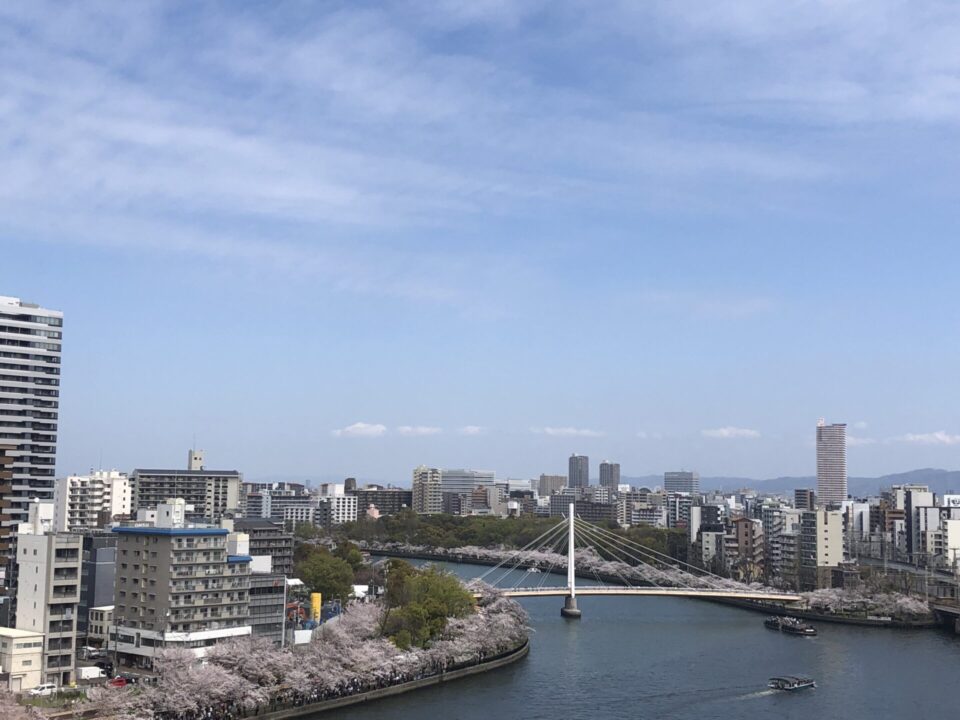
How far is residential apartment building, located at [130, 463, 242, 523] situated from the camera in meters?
32.2

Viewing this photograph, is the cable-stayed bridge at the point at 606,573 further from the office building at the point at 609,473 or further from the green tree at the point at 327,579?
the office building at the point at 609,473

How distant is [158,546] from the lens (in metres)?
12.8

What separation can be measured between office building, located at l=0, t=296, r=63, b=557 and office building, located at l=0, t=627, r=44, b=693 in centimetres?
1003

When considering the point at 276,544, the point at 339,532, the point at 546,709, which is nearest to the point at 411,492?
the point at 339,532

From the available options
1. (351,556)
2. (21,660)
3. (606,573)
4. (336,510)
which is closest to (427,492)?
(336,510)

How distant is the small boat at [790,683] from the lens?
44.7ft

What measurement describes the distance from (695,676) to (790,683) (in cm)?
132

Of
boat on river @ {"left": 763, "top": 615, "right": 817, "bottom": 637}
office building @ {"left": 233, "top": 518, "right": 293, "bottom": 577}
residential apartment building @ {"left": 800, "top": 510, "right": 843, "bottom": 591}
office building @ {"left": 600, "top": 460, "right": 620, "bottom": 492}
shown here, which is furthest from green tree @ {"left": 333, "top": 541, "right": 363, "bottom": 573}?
office building @ {"left": 600, "top": 460, "right": 620, "bottom": 492}

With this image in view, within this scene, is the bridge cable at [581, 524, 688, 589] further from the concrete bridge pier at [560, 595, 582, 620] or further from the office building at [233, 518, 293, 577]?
the office building at [233, 518, 293, 577]

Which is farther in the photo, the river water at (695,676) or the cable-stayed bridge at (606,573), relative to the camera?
the cable-stayed bridge at (606,573)

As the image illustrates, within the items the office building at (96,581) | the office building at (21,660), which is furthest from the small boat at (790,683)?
the office building at (21,660)

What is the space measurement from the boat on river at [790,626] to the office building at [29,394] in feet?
47.4

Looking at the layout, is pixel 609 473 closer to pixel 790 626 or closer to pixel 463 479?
pixel 463 479

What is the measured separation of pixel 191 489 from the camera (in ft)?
108
